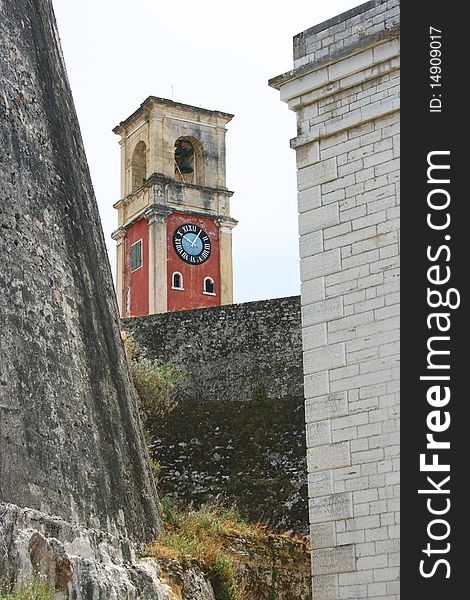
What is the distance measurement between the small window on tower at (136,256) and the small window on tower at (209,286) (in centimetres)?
211

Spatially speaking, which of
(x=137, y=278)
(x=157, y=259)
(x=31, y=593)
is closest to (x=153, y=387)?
(x=31, y=593)

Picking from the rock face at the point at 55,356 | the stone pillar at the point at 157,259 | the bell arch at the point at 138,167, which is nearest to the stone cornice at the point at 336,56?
the rock face at the point at 55,356

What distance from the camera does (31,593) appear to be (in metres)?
8.32

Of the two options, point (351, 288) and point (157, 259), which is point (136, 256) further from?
point (351, 288)

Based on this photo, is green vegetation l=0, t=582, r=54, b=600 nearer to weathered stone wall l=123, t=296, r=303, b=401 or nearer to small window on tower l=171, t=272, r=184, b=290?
weathered stone wall l=123, t=296, r=303, b=401

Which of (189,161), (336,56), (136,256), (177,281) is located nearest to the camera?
(336,56)

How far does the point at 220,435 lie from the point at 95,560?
19.6ft

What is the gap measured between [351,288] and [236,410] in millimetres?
6495

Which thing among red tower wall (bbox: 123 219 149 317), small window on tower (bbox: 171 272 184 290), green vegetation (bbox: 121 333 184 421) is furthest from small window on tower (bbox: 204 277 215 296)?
green vegetation (bbox: 121 333 184 421)

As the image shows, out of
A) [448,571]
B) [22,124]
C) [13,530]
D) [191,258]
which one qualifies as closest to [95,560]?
[13,530]

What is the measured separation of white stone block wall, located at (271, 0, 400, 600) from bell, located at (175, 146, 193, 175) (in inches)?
1191

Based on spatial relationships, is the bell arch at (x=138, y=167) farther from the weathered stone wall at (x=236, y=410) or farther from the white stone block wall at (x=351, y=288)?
the white stone block wall at (x=351, y=288)

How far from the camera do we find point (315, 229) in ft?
32.7

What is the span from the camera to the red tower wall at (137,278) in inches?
1503
